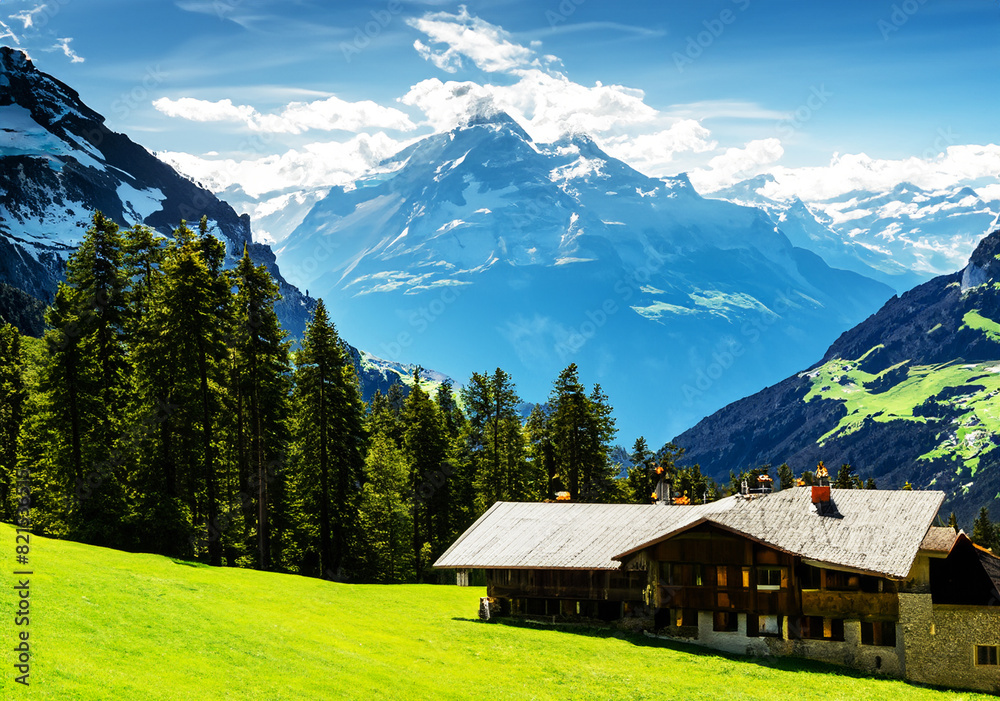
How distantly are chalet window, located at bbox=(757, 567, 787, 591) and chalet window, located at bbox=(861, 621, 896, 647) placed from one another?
451 centimetres

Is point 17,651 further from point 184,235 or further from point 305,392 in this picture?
point 305,392

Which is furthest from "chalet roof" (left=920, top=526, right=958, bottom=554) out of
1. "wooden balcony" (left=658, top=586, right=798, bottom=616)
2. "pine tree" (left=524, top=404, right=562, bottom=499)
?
"pine tree" (left=524, top=404, right=562, bottom=499)

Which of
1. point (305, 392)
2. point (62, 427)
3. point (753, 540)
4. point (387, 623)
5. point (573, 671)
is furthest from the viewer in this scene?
point (305, 392)

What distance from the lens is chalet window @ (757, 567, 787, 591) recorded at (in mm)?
46644

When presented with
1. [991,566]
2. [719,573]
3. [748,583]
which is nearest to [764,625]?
[748,583]

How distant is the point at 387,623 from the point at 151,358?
21.7m

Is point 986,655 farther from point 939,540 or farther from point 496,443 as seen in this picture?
point 496,443

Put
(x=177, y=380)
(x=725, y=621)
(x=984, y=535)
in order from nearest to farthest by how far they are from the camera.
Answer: (x=725, y=621) → (x=177, y=380) → (x=984, y=535)

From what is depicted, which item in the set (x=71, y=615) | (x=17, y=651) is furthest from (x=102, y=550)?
(x=17, y=651)

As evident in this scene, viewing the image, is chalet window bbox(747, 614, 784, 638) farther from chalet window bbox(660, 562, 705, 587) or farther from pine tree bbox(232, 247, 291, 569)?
pine tree bbox(232, 247, 291, 569)

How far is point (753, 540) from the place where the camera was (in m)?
46.7

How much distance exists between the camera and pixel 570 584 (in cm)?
5172

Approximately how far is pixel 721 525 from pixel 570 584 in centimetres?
1018

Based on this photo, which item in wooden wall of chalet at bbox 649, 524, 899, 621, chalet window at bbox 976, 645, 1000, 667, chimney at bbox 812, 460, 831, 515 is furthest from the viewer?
A: chimney at bbox 812, 460, 831, 515
